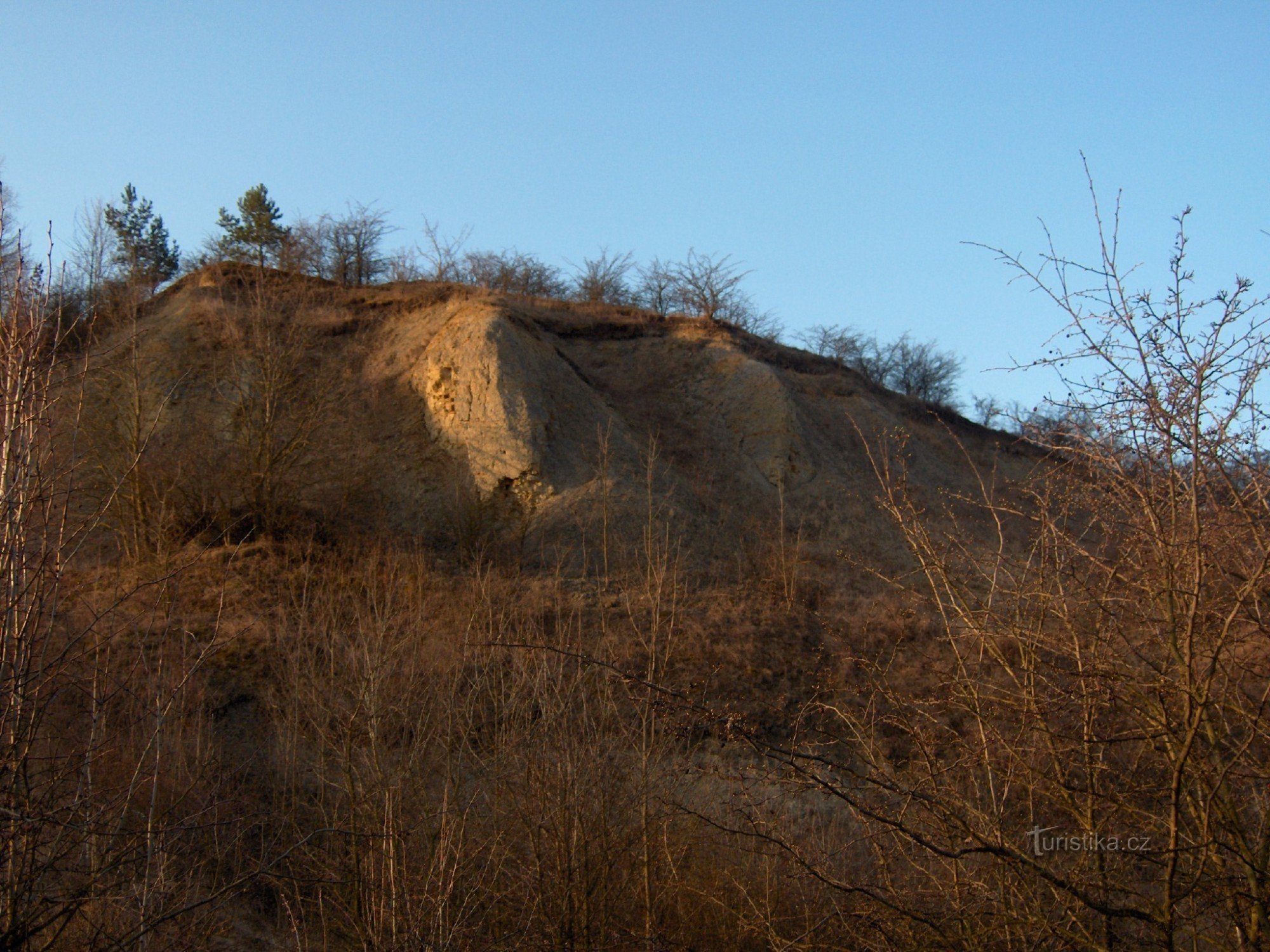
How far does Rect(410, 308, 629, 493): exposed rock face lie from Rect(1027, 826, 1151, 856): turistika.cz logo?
17.2m

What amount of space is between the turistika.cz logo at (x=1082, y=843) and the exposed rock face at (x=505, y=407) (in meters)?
17.2

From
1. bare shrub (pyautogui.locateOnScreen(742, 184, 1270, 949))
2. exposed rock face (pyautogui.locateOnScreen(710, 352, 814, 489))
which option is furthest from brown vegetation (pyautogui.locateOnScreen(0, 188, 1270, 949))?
exposed rock face (pyautogui.locateOnScreen(710, 352, 814, 489))

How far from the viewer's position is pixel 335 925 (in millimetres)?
7793

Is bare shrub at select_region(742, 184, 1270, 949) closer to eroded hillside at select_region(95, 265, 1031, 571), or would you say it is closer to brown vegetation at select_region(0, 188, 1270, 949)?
brown vegetation at select_region(0, 188, 1270, 949)

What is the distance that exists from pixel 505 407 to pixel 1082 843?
1910cm

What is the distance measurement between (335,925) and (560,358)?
2023 centimetres

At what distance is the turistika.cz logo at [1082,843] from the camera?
4.35 metres

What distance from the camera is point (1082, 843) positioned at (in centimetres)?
458

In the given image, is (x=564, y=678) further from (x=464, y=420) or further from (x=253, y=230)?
(x=253, y=230)

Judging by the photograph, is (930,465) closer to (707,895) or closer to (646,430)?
(646,430)

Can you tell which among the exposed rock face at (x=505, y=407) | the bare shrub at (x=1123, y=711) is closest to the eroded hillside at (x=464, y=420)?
the exposed rock face at (x=505, y=407)

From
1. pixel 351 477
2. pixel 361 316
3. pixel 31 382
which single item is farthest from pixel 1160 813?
pixel 361 316

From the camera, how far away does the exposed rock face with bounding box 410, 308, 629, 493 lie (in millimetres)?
22016

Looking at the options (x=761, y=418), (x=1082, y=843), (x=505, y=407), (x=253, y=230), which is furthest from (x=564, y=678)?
(x=253, y=230)
